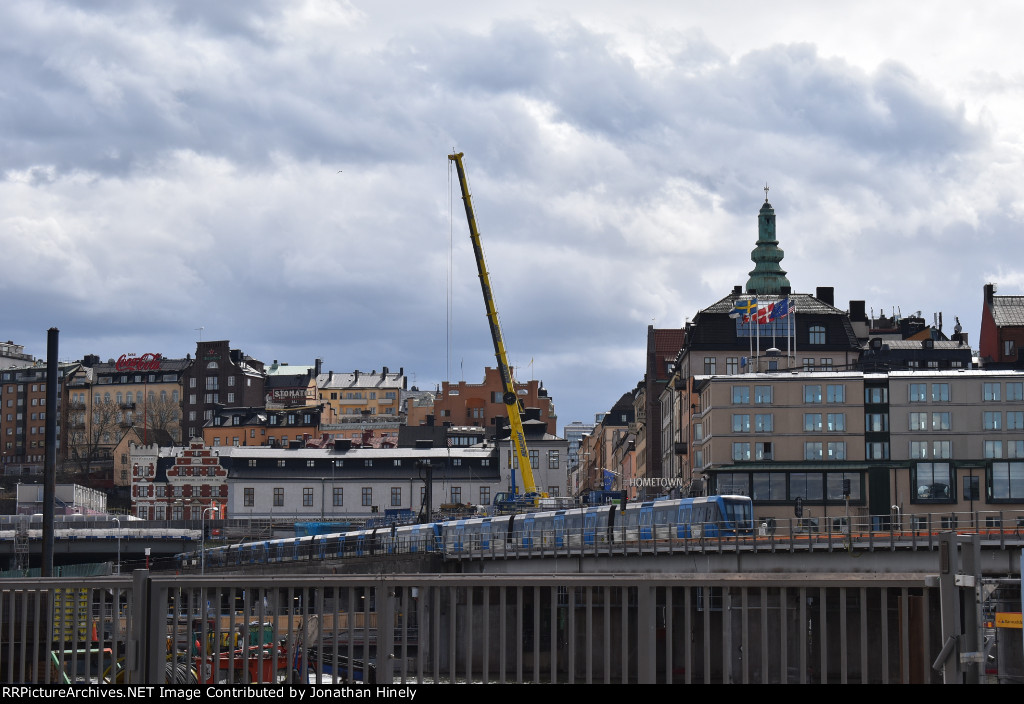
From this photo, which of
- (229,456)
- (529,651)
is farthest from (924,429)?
(529,651)

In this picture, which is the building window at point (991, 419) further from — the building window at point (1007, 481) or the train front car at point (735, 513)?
the train front car at point (735, 513)

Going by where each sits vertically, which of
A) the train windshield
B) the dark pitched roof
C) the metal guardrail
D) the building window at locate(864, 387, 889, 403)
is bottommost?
the train windshield

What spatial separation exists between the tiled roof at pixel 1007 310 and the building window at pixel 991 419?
1290 inches

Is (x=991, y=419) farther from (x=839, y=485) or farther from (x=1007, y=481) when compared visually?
(x=839, y=485)

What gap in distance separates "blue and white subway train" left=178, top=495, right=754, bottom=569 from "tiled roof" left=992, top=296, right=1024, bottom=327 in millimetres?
64152

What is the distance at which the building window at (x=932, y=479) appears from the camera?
10331cm

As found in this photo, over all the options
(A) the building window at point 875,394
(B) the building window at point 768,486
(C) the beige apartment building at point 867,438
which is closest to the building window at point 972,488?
(C) the beige apartment building at point 867,438

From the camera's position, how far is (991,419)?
344 feet

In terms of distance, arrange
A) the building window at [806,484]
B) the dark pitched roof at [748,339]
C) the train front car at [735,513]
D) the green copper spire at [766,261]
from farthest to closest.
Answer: the green copper spire at [766,261]
the dark pitched roof at [748,339]
the building window at [806,484]
the train front car at [735,513]

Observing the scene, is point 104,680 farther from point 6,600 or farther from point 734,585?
point 734,585

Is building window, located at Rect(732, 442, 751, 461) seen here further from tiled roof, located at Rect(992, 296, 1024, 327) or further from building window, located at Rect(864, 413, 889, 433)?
tiled roof, located at Rect(992, 296, 1024, 327)

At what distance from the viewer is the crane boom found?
114000mm

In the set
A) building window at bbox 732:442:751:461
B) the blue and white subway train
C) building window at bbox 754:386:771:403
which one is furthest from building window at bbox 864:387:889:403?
the blue and white subway train
